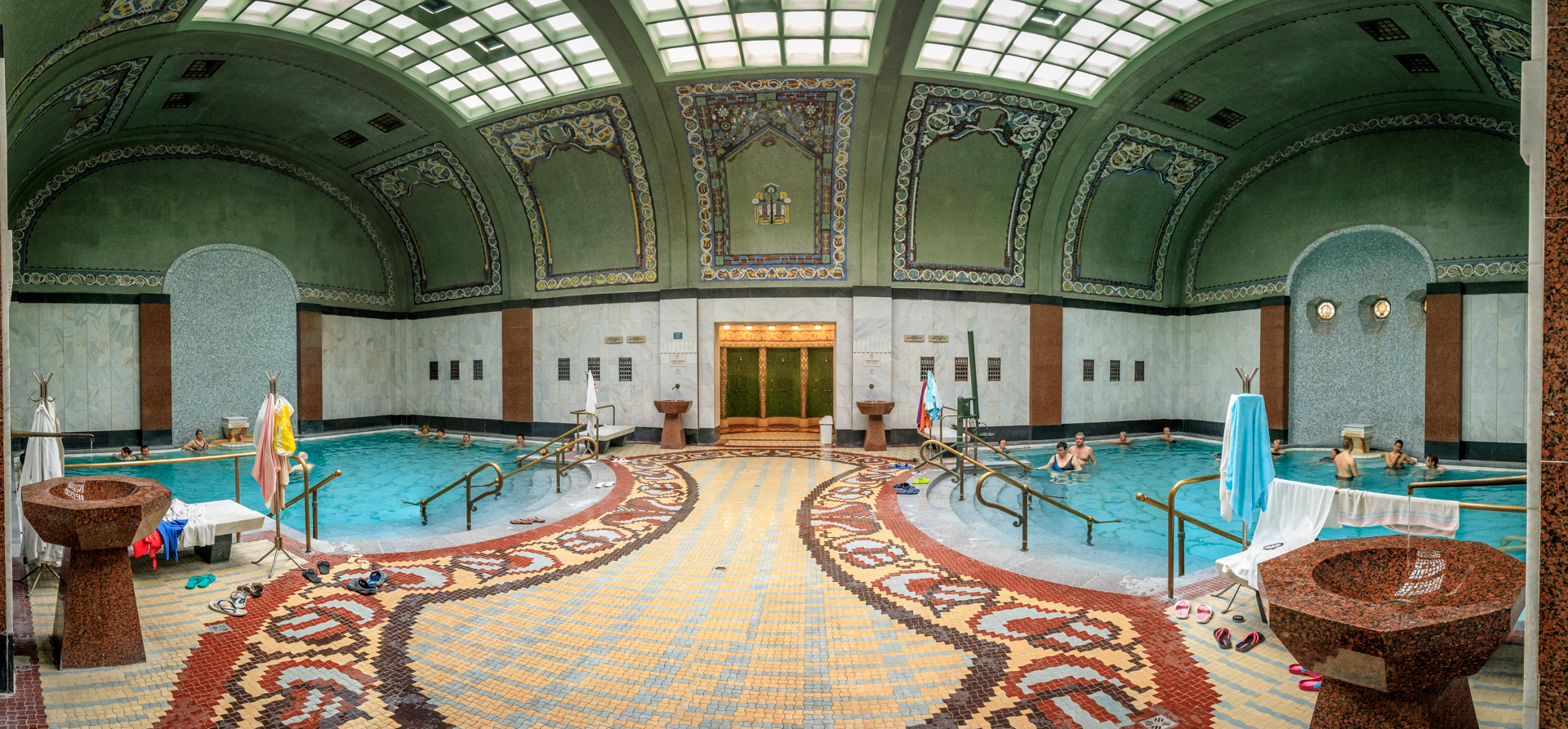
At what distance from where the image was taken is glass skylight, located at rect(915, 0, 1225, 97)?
993cm

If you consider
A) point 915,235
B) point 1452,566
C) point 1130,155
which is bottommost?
point 1452,566

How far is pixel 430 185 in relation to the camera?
1502 centimetres

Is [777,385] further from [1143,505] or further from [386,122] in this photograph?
[386,122]

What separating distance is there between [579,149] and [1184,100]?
11965 millimetres

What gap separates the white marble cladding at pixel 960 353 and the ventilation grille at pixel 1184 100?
4696mm

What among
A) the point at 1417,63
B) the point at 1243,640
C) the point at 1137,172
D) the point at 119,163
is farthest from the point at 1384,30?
the point at 119,163

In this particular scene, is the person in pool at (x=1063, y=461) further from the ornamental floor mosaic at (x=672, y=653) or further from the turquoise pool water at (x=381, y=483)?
the turquoise pool water at (x=381, y=483)

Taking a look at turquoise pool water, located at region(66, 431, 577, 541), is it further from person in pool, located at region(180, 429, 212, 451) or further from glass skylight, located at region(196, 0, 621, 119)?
glass skylight, located at region(196, 0, 621, 119)

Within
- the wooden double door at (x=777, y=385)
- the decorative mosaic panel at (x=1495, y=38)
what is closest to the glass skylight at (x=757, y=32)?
the wooden double door at (x=777, y=385)

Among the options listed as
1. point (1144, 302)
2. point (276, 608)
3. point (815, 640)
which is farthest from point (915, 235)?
point (276, 608)

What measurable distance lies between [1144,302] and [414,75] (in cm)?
1662

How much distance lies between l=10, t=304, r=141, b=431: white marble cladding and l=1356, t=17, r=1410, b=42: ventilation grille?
2362cm

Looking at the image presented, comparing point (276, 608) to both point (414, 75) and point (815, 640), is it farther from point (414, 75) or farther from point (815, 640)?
point (414, 75)

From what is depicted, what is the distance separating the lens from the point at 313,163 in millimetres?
15219
